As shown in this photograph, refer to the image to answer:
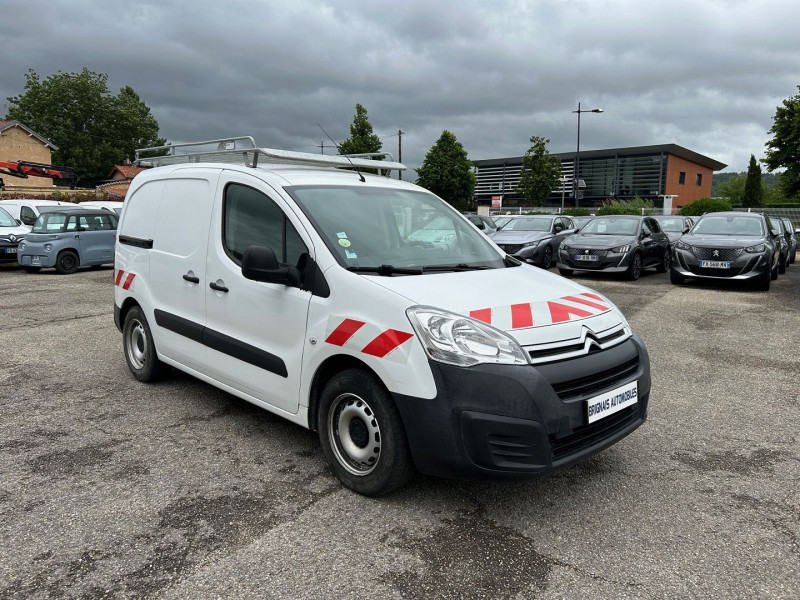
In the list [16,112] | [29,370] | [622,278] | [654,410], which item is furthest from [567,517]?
[16,112]

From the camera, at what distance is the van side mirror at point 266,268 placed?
3279 mm

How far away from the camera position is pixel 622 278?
14.1m

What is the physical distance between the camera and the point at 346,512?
3.07 m

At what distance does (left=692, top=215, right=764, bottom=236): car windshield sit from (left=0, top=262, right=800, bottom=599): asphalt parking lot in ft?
28.3

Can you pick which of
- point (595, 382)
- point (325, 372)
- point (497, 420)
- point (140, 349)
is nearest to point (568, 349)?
point (595, 382)

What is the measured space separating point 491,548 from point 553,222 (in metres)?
15.7

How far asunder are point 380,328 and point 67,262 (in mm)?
14570

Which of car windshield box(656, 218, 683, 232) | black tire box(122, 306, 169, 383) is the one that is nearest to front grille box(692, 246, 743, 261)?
car windshield box(656, 218, 683, 232)

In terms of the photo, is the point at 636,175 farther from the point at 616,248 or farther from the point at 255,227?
the point at 255,227

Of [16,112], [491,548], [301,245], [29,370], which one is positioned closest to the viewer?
[491,548]

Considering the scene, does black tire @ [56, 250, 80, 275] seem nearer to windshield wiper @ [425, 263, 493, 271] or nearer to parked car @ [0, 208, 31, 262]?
parked car @ [0, 208, 31, 262]

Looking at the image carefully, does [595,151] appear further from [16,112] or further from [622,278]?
[16,112]

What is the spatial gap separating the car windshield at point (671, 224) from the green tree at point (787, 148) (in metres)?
18.0

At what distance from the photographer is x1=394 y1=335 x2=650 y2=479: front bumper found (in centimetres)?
275
